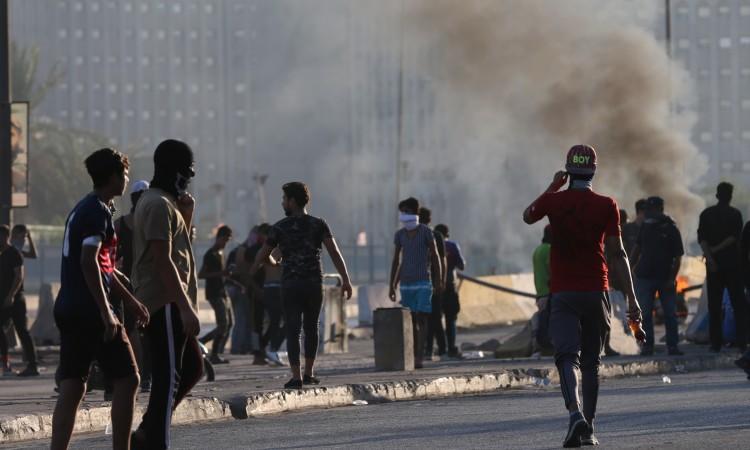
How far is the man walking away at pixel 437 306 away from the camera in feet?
56.8

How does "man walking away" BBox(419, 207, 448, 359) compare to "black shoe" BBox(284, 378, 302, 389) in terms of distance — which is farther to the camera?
"man walking away" BBox(419, 207, 448, 359)

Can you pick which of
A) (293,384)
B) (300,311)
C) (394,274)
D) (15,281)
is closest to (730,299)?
(394,274)

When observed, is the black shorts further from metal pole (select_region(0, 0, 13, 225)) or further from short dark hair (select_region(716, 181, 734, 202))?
metal pole (select_region(0, 0, 13, 225))

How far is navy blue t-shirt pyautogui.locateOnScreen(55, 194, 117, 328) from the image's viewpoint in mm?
7219

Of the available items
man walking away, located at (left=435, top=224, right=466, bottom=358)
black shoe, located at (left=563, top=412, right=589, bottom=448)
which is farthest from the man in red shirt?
man walking away, located at (left=435, top=224, right=466, bottom=358)

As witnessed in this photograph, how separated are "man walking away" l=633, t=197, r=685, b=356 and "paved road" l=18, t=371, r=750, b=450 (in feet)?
13.3

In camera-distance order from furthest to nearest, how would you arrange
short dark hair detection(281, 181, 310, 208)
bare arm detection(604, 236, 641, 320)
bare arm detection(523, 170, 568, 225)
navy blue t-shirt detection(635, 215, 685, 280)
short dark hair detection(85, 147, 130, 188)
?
1. navy blue t-shirt detection(635, 215, 685, 280)
2. short dark hair detection(281, 181, 310, 208)
3. bare arm detection(604, 236, 641, 320)
4. bare arm detection(523, 170, 568, 225)
5. short dark hair detection(85, 147, 130, 188)

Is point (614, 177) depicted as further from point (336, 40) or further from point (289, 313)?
point (336, 40)

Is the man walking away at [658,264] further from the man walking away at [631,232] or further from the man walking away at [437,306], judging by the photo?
the man walking away at [437,306]

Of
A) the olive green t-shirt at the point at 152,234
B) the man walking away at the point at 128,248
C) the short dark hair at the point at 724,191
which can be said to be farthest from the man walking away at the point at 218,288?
the olive green t-shirt at the point at 152,234

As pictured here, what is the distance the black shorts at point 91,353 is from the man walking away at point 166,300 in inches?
5.6

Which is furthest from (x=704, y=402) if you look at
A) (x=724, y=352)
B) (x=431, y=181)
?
(x=431, y=181)

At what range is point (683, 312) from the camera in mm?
25062

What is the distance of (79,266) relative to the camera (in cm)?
725
